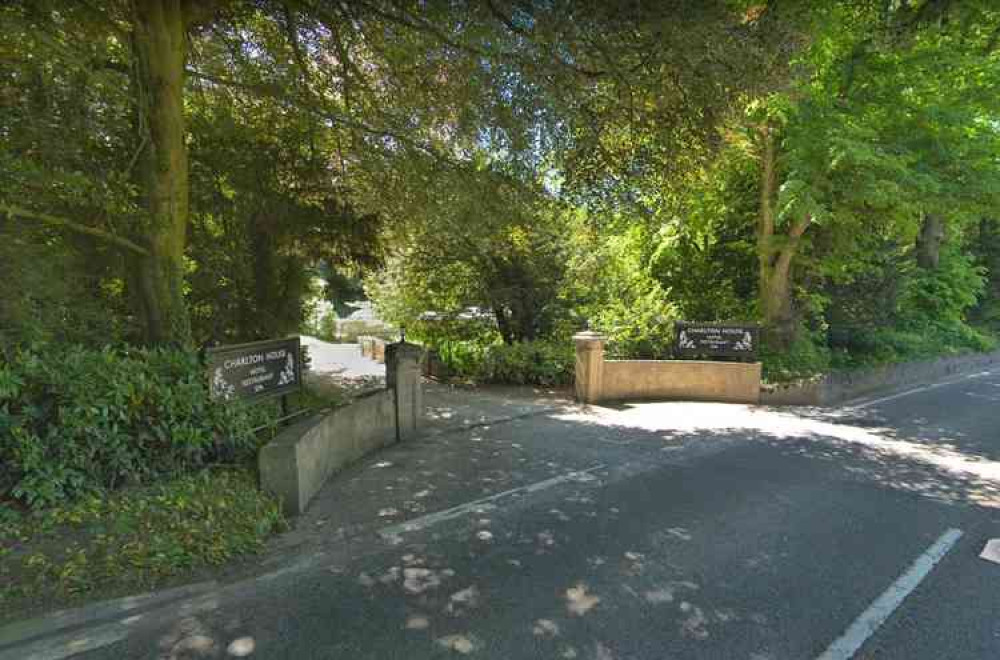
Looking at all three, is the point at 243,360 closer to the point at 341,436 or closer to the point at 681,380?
the point at 341,436

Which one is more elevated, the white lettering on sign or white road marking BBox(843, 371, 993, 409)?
the white lettering on sign

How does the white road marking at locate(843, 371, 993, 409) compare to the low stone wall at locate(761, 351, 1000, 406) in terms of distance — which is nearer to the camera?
the low stone wall at locate(761, 351, 1000, 406)

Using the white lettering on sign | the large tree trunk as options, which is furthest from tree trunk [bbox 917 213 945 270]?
the white lettering on sign

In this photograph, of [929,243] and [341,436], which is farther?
[929,243]

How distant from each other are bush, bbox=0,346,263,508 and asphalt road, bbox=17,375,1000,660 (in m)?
1.50

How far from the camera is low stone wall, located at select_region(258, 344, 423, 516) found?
4836mm

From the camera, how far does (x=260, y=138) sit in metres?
8.88

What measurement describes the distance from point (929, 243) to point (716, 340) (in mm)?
14134

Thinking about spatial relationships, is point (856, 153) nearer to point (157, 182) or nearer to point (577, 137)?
point (577, 137)

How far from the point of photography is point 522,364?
12.0 meters

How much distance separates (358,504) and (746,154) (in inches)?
411

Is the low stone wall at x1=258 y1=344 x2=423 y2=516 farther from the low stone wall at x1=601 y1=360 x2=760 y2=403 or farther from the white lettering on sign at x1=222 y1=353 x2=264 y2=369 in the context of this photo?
the low stone wall at x1=601 y1=360 x2=760 y2=403

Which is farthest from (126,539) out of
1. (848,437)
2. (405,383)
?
(848,437)

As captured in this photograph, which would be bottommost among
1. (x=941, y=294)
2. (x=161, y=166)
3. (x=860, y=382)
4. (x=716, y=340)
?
(x=860, y=382)
